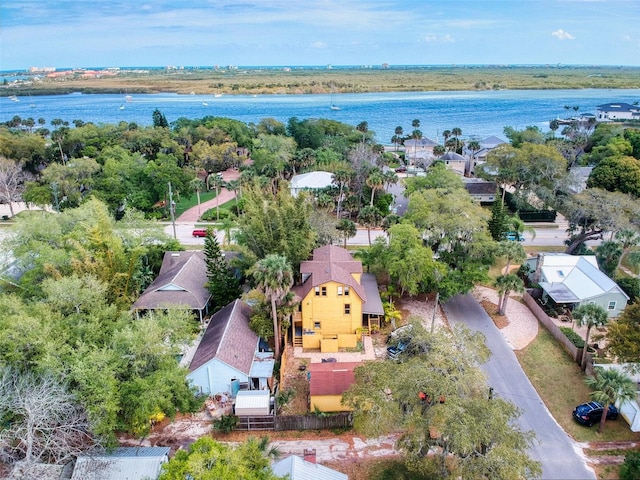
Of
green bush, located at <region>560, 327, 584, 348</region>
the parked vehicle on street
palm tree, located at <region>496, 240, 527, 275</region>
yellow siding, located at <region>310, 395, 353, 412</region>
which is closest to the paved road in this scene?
green bush, located at <region>560, 327, 584, 348</region>

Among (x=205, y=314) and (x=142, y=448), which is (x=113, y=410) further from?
(x=205, y=314)

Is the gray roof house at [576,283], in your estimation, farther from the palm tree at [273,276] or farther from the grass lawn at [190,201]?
the grass lawn at [190,201]

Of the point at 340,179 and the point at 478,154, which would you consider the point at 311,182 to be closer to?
the point at 340,179

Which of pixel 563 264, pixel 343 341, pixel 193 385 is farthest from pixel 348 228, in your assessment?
pixel 193 385

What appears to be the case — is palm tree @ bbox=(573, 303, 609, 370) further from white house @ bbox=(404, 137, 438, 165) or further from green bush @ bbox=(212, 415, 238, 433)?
white house @ bbox=(404, 137, 438, 165)

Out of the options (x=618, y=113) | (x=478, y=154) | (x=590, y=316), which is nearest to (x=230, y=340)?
(x=590, y=316)

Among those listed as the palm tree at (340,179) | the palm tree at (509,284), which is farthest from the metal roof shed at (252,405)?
the palm tree at (340,179)
